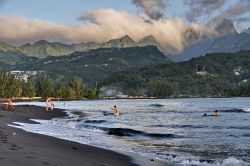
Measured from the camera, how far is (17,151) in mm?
20484

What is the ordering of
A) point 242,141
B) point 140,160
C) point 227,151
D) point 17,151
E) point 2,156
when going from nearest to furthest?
1. point 2,156
2. point 17,151
3. point 140,160
4. point 227,151
5. point 242,141

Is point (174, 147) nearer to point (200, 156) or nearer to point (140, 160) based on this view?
point (200, 156)

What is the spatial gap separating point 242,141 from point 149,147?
937 centimetres

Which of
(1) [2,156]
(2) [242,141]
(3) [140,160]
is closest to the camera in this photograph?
(1) [2,156]

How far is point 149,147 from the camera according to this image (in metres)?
31.9

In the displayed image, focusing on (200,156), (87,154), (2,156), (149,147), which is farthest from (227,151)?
(2,156)

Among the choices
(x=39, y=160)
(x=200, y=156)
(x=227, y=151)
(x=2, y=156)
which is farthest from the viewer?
(x=227, y=151)

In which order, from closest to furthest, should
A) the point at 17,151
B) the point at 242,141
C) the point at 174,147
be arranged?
the point at 17,151, the point at 174,147, the point at 242,141

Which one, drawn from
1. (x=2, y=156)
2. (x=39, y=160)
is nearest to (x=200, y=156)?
(x=39, y=160)

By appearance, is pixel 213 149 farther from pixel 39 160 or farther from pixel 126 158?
pixel 39 160

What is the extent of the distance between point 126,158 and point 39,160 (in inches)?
281

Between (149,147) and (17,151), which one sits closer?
(17,151)

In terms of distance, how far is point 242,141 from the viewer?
118 ft

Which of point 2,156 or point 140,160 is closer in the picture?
point 2,156
